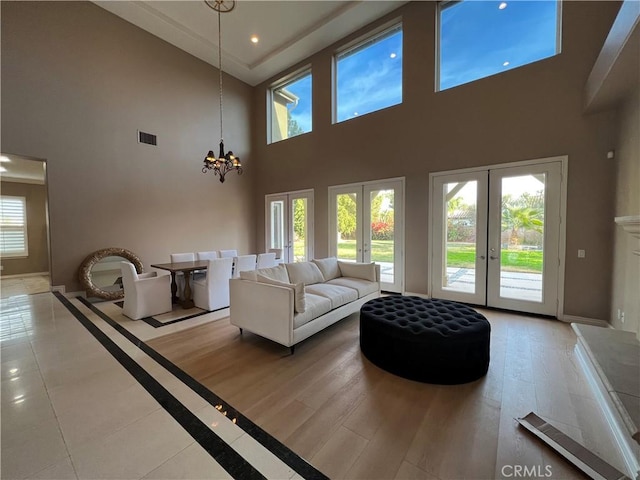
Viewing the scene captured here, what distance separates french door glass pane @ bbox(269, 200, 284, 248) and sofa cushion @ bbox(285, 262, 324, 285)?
357cm

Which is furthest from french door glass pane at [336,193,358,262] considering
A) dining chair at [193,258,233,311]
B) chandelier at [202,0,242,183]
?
dining chair at [193,258,233,311]

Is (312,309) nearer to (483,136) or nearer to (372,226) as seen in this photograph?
(372,226)

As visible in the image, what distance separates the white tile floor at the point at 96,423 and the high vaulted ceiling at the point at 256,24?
20.9 feet

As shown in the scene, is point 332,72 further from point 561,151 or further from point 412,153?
point 561,151

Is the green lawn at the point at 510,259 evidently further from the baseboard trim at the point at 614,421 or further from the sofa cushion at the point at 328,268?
the sofa cushion at the point at 328,268

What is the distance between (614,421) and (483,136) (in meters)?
4.04

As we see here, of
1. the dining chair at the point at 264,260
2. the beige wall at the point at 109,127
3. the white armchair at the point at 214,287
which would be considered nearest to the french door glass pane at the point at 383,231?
the dining chair at the point at 264,260

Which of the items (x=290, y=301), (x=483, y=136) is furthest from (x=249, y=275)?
(x=483, y=136)

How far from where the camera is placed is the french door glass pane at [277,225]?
7613mm

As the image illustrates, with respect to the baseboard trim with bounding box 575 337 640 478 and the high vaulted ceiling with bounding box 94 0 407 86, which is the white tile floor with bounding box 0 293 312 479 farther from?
the high vaulted ceiling with bounding box 94 0 407 86

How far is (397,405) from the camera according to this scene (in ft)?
6.64

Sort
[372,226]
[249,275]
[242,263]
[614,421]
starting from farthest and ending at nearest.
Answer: [372,226]
[242,263]
[249,275]
[614,421]

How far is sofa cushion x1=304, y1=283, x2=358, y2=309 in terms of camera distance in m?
3.43

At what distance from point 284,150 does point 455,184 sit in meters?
4.61
